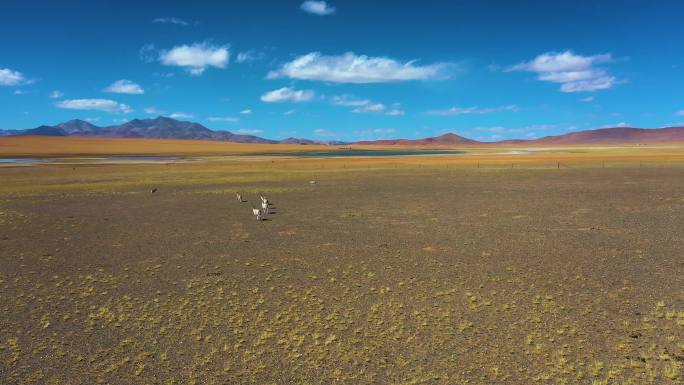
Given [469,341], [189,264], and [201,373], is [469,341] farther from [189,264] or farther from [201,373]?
[189,264]

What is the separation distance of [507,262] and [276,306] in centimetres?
639

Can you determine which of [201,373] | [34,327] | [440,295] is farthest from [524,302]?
[34,327]

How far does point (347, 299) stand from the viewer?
340 inches

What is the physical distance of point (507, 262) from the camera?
11.0 m

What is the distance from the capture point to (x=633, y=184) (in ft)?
95.5

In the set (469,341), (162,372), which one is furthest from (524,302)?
(162,372)

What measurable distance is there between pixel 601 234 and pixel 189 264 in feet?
44.1

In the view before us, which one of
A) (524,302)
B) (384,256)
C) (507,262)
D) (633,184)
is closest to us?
(524,302)

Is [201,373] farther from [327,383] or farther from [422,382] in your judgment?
[422,382]

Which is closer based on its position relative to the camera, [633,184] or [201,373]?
[201,373]

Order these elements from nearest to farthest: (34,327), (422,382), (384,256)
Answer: (422,382) < (34,327) < (384,256)

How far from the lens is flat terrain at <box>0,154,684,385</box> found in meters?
6.16

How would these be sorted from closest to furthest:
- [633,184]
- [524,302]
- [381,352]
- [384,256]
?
[381,352] < [524,302] < [384,256] < [633,184]

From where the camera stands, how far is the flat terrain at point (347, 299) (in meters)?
6.16
